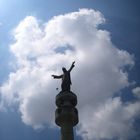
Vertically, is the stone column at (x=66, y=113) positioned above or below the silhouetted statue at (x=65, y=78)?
below

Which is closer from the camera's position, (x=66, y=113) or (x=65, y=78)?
(x=66, y=113)

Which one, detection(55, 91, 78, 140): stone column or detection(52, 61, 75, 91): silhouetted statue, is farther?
detection(52, 61, 75, 91): silhouetted statue

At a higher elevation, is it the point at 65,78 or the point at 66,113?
the point at 65,78

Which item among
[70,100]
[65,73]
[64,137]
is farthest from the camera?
[65,73]

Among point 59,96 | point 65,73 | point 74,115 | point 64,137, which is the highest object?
point 65,73

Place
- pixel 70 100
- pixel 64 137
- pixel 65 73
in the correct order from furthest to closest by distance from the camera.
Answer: pixel 65 73 < pixel 70 100 < pixel 64 137

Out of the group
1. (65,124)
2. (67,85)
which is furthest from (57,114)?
(67,85)

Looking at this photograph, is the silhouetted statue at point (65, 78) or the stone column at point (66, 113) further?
the silhouetted statue at point (65, 78)

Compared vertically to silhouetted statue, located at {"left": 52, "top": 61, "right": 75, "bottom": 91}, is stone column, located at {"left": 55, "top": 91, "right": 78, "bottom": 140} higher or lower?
lower

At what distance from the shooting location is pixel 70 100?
31.3 meters

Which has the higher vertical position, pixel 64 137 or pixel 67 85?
pixel 67 85

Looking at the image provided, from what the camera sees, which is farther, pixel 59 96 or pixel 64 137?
pixel 59 96

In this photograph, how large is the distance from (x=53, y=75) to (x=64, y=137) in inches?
302

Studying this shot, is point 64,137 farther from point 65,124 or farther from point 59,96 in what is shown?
point 59,96
